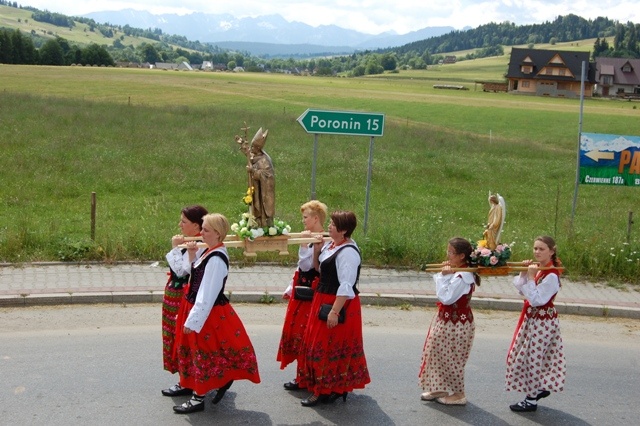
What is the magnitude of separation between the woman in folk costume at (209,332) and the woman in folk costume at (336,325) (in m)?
0.57

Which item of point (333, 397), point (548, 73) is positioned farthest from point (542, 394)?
point (548, 73)

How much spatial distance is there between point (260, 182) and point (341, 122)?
5.27 metres

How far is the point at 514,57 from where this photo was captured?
10375 centimetres

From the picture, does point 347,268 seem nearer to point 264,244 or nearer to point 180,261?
point 264,244

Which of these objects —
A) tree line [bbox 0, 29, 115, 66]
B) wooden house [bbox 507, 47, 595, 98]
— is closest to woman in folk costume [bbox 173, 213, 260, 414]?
tree line [bbox 0, 29, 115, 66]

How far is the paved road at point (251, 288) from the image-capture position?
35.5 feet

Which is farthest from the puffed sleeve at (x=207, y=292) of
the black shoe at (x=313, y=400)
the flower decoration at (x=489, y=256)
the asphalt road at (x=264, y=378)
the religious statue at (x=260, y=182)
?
the flower decoration at (x=489, y=256)

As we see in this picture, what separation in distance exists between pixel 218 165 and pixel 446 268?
1968 cm

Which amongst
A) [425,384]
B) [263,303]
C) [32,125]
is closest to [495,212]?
[425,384]

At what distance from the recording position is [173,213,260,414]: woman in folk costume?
272 inches

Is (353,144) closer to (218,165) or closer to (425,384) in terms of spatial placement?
(218,165)

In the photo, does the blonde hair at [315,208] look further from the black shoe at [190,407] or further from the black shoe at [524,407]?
the black shoe at [524,407]

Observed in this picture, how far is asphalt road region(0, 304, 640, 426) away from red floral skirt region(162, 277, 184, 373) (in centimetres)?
33

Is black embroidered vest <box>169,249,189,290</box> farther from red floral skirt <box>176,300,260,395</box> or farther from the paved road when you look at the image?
the paved road
